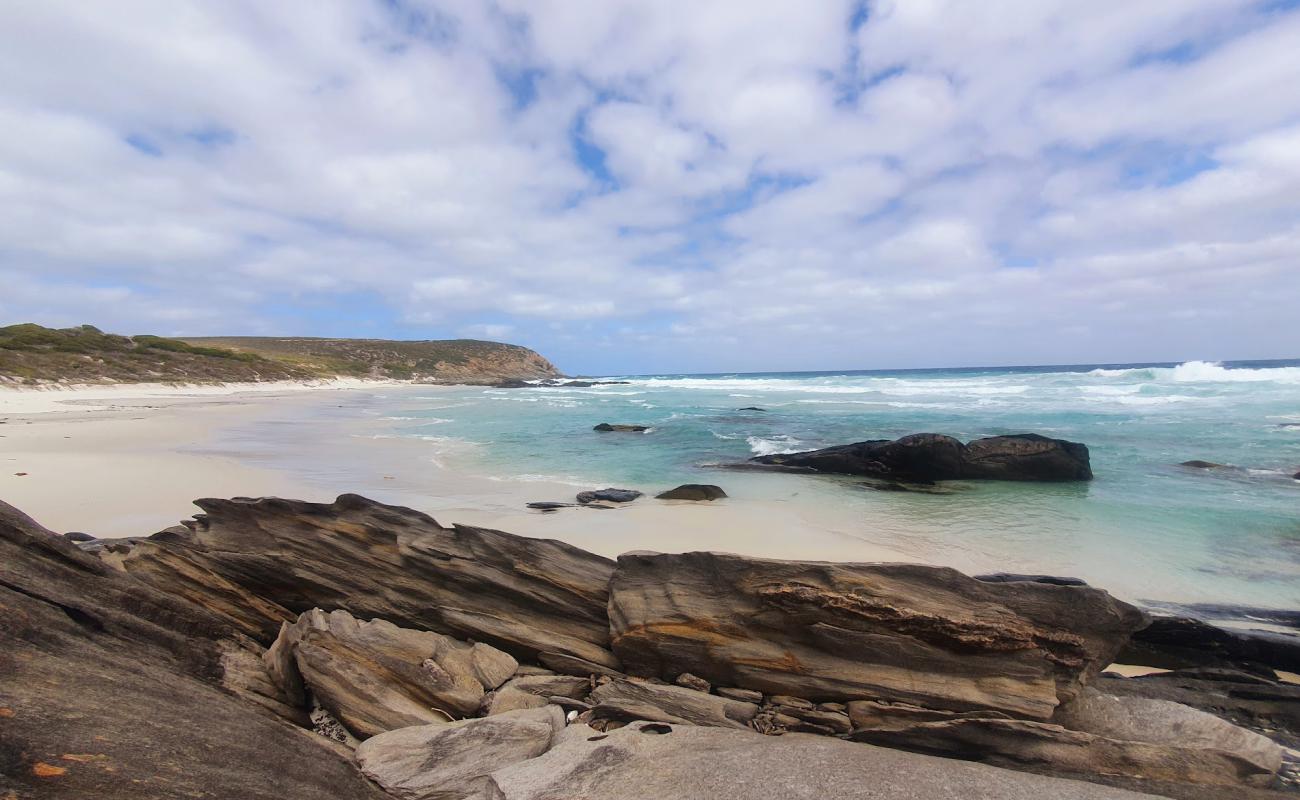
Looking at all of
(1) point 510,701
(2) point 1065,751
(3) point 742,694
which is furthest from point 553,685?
(2) point 1065,751

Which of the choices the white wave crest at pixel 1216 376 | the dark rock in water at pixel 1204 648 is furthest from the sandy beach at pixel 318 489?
the white wave crest at pixel 1216 376

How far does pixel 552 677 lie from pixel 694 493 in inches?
401

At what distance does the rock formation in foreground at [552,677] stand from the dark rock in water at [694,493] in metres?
8.97

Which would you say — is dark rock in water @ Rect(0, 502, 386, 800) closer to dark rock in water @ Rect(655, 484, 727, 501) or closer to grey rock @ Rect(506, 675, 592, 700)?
grey rock @ Rect(506, 675, 592, 700)

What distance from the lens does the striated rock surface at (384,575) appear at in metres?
5.66

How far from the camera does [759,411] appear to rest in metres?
43.5

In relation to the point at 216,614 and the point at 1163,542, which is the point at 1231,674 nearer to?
the point at 1163,542

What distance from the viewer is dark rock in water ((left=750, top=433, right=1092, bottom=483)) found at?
17.9 metres

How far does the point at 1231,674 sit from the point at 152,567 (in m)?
10.5

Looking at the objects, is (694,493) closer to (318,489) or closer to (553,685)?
(318,489)

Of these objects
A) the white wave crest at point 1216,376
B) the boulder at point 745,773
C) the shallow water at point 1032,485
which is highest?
the white wave crest at point 1216,376

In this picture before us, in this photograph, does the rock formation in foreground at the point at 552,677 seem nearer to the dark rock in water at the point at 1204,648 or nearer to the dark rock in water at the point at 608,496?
the dark rock in water at the point at 1204,648

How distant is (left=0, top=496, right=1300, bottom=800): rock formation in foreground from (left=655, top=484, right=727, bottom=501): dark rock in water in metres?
8.97

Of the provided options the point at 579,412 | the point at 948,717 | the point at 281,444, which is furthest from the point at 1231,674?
the point at 579,412
